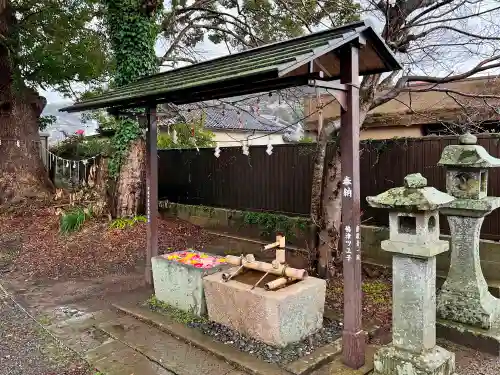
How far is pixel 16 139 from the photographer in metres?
13.1

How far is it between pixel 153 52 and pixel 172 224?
4664 millimetres

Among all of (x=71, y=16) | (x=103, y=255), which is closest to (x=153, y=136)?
(x=103, y=255)

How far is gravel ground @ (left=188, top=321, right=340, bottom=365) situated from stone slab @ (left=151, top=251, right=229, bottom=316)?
0.34 metres

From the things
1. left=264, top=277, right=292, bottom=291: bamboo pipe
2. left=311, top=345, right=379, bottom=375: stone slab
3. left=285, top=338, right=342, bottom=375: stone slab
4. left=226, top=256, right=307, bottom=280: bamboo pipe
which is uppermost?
left=226, top=256, right=307, bottom=280: bamboo pipe

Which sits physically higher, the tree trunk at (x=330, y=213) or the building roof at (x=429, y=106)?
the building roof at (x=429, y=106)

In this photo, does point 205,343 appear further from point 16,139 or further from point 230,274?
point 16,139

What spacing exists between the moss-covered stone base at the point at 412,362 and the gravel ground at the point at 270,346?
80 centimetres

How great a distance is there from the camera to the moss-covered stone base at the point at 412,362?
3693mm

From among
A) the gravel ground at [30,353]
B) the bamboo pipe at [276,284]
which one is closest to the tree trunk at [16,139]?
the gravel ground at [30,353]

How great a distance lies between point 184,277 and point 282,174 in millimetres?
4529

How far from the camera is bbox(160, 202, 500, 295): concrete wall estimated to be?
6.39 m

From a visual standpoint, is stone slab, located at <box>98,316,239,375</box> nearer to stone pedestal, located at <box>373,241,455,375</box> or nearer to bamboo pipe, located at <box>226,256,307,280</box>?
bamboo pipe, located at <box>226,256,307,280</box>

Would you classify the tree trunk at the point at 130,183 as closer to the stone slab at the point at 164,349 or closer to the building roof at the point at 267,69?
the building roof at the point at 267,69

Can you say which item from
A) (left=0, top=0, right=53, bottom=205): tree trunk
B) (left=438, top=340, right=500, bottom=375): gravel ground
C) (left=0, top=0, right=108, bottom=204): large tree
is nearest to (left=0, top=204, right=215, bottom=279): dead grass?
(left=0, top=0, right=53, bottom=205): tree trunk
